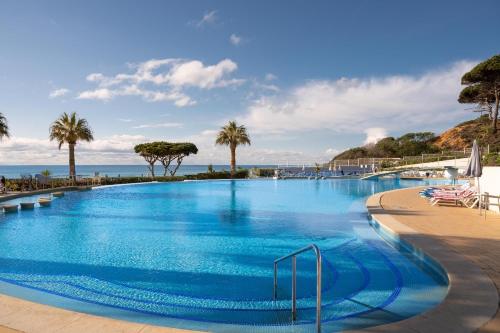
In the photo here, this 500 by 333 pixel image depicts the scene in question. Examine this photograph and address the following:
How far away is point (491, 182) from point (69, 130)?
29.4m

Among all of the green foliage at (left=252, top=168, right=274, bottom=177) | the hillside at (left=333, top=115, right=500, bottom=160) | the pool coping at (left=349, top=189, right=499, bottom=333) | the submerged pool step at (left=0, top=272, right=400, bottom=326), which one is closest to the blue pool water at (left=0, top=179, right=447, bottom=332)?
the submerged pool step at (left=0, top=272, right=400, bottom=326)

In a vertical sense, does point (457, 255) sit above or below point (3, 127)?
below

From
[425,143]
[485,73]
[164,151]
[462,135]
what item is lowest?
[164,151]

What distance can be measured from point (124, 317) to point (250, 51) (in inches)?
936

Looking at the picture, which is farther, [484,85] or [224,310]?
[484,85]

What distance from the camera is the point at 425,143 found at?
A: 75.3 meters

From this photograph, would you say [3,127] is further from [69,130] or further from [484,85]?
[484,85]

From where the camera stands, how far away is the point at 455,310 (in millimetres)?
3643

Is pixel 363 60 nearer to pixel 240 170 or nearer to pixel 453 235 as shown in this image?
pixel 240 170

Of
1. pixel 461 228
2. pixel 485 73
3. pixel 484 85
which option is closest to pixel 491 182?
pixel 461 228

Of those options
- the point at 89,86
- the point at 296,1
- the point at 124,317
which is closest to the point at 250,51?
the point at 296,1

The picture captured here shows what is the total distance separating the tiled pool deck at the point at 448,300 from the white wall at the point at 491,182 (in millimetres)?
2212

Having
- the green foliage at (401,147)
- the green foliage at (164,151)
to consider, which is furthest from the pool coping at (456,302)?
the green foliage at (401,147)

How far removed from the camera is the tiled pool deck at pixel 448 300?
3275mm
